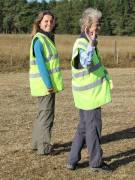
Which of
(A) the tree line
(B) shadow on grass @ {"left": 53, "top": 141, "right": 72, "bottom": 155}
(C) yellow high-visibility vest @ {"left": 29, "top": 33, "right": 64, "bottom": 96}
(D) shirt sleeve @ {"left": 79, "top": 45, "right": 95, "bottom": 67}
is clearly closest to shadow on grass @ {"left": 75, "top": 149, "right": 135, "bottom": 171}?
(B) shadow on grass @ {"left": 53, "top": 141, "right": 72, "bottom": 155}

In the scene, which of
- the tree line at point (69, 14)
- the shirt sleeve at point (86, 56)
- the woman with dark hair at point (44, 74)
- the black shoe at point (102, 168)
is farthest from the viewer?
the tree line at point (69, 14)

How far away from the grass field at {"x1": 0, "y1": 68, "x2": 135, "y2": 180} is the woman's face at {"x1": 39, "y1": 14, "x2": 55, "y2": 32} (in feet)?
5.70

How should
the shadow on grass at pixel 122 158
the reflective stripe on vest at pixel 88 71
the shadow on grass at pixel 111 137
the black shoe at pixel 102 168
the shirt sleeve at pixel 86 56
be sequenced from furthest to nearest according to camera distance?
the shadow on grass at pixel 111 137, the shadow on grass at pixel 122 158, the black shoe at pixel 102 168, the reflective stripe on vest at pixel 88 71, the shirt sleeve at pixel 86 56

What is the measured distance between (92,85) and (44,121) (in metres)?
1.41

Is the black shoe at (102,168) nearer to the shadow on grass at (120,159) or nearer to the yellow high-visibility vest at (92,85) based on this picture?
the shadow on grass at (120,159)

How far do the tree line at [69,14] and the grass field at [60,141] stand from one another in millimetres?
82118

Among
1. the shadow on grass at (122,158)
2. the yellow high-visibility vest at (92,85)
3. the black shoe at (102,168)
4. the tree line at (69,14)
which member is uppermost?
the yellow high-visibility vest at (92,85)

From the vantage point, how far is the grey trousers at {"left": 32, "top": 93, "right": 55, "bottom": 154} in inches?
297

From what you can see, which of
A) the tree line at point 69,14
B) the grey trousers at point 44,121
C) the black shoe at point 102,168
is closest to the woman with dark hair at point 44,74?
the grey trousers at point 44,121

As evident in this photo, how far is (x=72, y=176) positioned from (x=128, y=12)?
9618 cm

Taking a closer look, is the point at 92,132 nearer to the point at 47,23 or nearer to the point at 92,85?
the point at 92,85

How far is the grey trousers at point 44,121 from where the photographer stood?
24.7 ft

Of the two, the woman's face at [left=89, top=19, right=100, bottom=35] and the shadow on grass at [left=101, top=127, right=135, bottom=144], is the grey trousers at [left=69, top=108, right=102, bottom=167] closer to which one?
the woman's face at [left=89, top=19, right=100, bottom=35]

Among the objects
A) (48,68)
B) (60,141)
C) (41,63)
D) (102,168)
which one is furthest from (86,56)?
(60,141)
